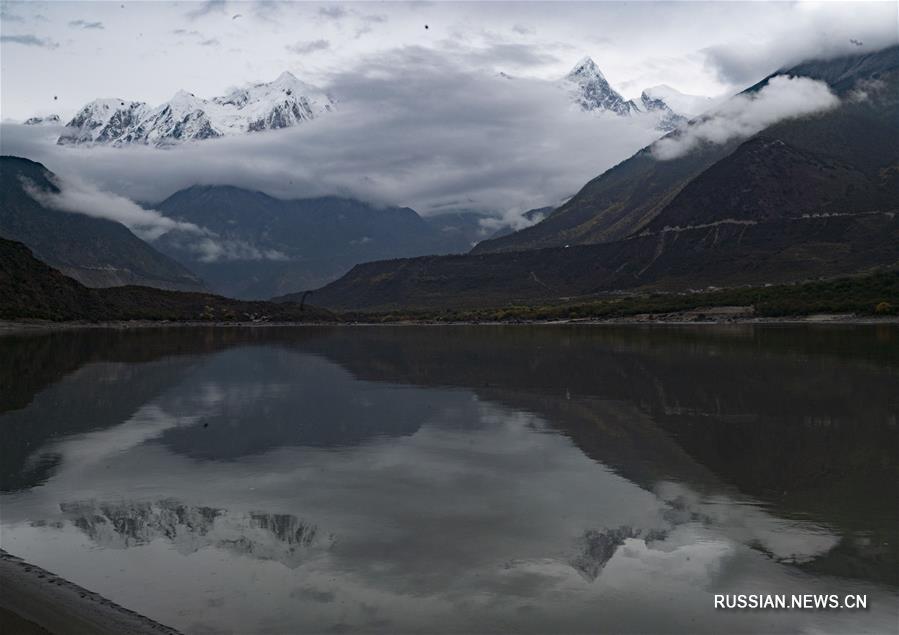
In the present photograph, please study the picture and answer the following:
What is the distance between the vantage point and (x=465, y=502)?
1895 cm

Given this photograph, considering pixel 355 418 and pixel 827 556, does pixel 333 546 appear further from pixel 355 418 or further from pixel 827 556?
pixel 355 418

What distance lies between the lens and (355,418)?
31766mm

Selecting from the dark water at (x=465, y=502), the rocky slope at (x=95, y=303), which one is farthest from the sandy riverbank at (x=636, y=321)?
the dark water at (x=465, y=502)

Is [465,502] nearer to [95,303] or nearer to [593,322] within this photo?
[593,322]

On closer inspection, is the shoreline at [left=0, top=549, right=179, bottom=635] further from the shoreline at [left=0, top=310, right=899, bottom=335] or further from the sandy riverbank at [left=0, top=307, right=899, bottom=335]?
the sandy riverbank at [left=0, top=307, right=899, bottom=335]

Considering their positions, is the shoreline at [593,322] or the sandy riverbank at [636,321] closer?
the shoreline at [593,322]

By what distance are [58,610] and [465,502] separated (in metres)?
9.46

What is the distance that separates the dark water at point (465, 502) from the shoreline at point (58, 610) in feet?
1.39

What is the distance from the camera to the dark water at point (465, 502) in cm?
1301

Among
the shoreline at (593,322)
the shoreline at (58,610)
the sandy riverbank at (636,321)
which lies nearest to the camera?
the shoreline at (58,610)

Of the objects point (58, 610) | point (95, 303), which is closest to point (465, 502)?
point (58, 610)

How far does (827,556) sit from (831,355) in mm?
44382

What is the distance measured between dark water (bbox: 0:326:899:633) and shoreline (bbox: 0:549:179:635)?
423 mm

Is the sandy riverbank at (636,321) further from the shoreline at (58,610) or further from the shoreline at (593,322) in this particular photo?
the shoreline at (58,610)
